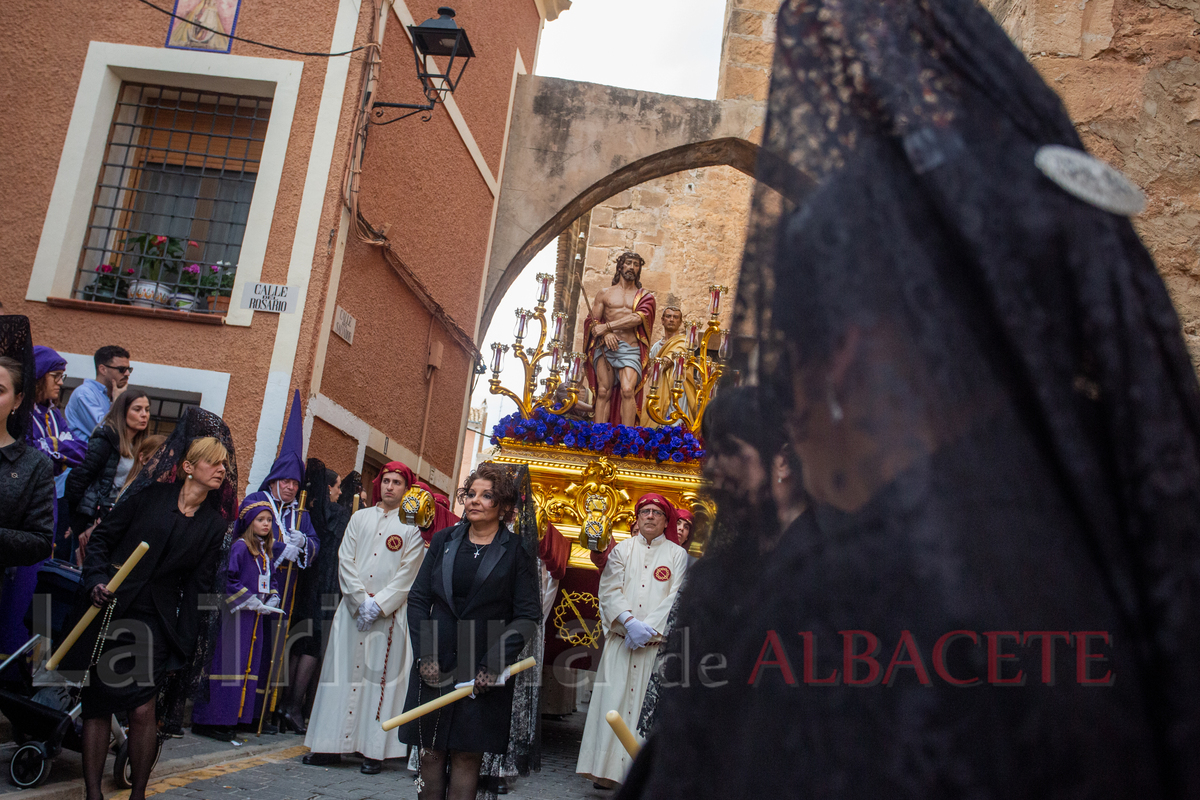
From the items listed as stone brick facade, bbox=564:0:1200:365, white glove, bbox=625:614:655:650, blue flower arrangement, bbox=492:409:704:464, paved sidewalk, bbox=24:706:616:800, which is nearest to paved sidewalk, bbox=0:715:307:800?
paved sidewalk, bbox=24:706:616:800

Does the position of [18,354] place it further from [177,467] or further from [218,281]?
[218,281]

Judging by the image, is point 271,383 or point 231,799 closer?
point 231,799

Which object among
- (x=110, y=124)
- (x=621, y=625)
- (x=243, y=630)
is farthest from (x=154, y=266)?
(x=621, y=625)

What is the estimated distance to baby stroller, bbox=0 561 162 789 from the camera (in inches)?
169

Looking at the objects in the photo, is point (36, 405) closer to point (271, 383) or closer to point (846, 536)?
point (271, 383)

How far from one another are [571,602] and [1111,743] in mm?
7790

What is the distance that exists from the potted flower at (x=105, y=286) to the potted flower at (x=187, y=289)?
1.64ft

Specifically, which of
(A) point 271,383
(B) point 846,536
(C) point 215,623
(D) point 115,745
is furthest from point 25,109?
(B) point 846,536

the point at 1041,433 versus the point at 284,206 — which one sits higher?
the point at 284,206

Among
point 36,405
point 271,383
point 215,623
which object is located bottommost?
point 215,623

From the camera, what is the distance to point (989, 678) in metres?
0.77

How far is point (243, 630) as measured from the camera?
693 cm

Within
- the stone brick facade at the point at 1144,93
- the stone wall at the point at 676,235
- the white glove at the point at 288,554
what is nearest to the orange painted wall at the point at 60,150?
the white glove at the point at 288,554

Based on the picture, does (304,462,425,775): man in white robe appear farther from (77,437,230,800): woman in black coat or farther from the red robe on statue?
the red robe on statue
